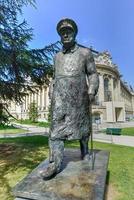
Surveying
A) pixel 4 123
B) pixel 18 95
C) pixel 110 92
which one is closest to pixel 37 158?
pixel 4 123

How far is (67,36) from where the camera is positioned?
14.7ft

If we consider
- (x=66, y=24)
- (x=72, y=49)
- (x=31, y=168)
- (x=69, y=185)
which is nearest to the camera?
(x=69, y=185)

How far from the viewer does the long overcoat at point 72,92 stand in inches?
165

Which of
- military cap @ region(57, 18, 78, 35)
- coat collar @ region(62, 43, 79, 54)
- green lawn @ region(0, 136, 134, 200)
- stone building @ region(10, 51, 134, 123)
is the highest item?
stone building @ region(10, 51, 134, 123)

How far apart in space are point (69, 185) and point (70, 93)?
4.81 ft

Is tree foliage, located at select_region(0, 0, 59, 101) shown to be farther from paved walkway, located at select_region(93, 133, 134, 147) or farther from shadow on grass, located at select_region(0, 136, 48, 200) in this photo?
paved walkway, located at select_region(93, 133, 134, 147)

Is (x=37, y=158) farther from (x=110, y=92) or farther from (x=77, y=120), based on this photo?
(x=110, y=92)

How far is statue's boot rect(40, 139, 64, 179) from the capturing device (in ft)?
12.7

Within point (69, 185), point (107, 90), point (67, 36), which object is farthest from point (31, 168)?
point (107, 90)

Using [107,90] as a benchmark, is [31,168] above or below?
below

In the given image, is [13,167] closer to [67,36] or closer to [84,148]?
[84,148]

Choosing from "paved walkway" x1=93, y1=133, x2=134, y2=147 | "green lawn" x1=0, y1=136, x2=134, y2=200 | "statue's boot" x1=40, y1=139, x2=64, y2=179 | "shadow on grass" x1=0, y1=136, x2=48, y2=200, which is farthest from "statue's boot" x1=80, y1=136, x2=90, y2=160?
"paved walkway" x1=93, y1=133, x2=134, y2=147

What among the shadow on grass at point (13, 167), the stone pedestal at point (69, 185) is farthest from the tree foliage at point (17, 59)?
the stone pedestal at point (69, 185)

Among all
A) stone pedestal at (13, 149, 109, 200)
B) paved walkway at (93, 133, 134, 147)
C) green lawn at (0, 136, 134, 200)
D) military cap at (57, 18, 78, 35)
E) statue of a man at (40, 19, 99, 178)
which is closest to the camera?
stone pedestal at (13, 149, 109, 200)
